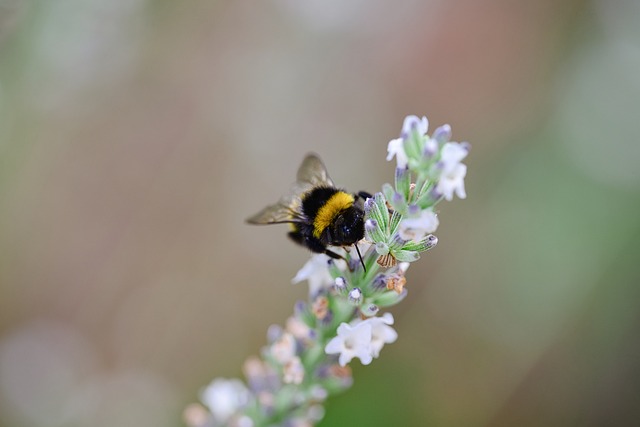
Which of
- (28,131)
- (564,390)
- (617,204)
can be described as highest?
(28,131)

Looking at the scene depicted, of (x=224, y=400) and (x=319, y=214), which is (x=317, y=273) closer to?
(x=319, y=214)

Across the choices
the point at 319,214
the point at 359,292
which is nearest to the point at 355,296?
the point at 359,292

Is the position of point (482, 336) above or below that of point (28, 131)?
below

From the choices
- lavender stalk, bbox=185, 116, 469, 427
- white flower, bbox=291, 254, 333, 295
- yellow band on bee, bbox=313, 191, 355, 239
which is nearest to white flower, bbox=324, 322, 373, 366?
lavender stalk, bbox=185, 116, 469, 427

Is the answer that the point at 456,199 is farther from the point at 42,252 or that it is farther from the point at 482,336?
the point at 42,252

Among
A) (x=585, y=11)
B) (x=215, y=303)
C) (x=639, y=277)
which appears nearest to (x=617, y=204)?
(x=639, y=277)

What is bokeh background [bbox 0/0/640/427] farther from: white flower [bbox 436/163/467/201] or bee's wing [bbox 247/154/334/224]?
white flower [bbox 436/163/467/201]
